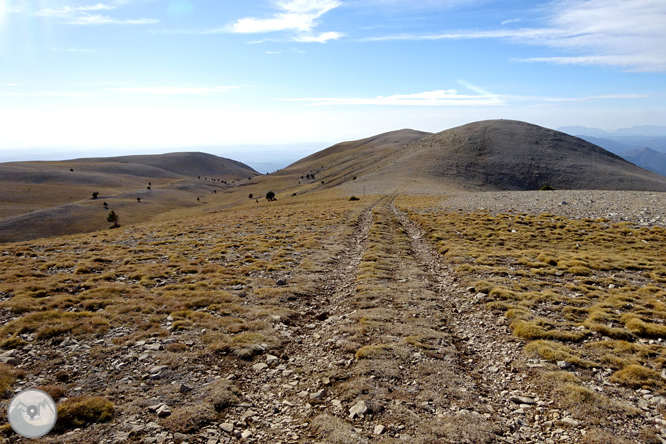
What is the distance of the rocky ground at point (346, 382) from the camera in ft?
24.1

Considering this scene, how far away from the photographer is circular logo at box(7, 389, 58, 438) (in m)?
7.27

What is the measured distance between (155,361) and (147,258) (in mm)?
15492

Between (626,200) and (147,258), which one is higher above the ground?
(626,200)

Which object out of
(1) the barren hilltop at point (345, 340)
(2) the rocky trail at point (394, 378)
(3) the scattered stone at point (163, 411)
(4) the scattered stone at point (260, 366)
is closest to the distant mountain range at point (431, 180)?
(1) the barren hilltop at point (345, 340)

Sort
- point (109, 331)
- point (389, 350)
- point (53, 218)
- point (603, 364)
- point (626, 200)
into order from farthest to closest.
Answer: point (53, 218) → point (626, 200) → point (109, 331) → point (389, 350) → point (603, 364)

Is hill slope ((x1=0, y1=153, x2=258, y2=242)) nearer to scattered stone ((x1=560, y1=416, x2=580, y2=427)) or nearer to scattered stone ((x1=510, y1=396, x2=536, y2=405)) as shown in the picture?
scattered stone ((x1=510, y1=396, x2=536, y2=405))

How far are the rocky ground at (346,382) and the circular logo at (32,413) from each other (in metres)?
0.37

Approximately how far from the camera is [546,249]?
25234 mm

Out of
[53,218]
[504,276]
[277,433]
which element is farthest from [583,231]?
[53,218]

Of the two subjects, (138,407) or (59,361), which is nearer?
(138,407)

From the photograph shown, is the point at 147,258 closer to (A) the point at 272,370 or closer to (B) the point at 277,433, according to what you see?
(A) the point at 272,370

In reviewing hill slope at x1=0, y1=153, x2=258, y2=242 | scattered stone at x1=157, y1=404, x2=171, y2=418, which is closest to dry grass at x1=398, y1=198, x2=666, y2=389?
scattered stone at x1=157, y1=404, x2=171, y2=418

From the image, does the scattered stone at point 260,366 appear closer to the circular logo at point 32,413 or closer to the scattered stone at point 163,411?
the scattered stone at point 163,411

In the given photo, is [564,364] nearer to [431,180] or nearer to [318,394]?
[318,394]
